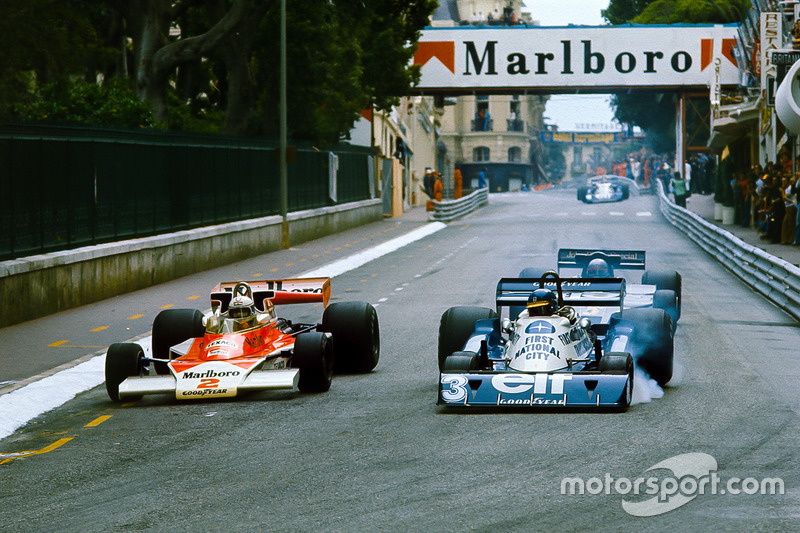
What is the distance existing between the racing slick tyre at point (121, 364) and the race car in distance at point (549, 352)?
2827 mm

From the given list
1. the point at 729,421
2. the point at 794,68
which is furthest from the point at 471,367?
the point at 794,68

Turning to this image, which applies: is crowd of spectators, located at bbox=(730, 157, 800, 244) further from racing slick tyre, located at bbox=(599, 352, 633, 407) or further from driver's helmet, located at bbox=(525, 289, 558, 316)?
racing slick tyre, located at bbox=(599, 352, 633, 407)

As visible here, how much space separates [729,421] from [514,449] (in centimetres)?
193

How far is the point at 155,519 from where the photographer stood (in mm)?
6648

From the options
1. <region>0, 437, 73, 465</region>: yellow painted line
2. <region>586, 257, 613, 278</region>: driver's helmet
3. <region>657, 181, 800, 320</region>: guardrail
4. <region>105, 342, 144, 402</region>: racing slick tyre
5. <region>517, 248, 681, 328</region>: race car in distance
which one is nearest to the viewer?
<region>0, 437, 73, 465</region>: yellow painted line

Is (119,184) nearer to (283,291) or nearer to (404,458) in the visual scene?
(283,291)

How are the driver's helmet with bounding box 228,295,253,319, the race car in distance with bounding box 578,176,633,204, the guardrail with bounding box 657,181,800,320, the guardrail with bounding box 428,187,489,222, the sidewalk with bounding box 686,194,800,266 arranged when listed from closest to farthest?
the driver's helmet with bounding box 228,295,253,319
the guardrail with bounding box 657,181,800,320
the sidewalk with bounding box 686,194,800,266
the guardrail with bounding box 428,187,489,222
the race car in distance with bounding box 578,176,633,204

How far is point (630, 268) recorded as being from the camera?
15289 mm

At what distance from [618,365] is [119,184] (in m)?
13.7

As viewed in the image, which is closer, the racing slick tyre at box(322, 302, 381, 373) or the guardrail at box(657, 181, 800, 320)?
the racing slick tyre at box(322, 302, 381, 373)

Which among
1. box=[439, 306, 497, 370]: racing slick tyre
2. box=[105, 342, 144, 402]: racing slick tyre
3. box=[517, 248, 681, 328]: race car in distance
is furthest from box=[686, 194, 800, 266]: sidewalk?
box=[105, 342, 144, 402]: racing slick tyre

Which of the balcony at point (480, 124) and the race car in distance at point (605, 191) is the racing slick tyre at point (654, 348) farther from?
the balcony at point (480, 124)

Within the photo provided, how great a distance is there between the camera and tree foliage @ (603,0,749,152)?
7444cm

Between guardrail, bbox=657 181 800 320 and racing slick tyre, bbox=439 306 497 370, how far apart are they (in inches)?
277
